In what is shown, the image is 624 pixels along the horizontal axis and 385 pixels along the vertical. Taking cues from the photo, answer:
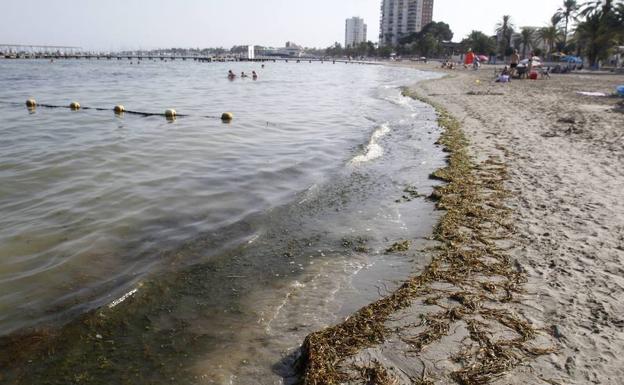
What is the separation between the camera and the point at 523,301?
16.7 ft

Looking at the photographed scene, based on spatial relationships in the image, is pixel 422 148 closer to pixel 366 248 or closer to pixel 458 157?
pixel 458 157

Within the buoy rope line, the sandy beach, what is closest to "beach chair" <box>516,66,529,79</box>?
the buoy rope line

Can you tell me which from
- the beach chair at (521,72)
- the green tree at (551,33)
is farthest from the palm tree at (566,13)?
the beach chair at (521,72)

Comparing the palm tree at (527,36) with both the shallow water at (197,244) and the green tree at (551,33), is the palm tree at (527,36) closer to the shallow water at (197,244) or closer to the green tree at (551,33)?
the green tree at (551,33)

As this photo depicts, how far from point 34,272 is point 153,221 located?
2.37 metres

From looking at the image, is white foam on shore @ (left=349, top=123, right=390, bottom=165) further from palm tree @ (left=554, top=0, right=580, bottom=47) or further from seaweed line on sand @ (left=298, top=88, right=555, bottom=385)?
palm tree @ (left=554, top=0, right=580, bottom=47)

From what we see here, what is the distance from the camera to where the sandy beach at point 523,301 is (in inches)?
160

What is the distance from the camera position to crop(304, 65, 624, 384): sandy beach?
4062 millimetres

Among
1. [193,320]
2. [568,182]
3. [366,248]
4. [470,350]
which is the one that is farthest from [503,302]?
[568,182]

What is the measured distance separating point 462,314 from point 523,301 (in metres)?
0.82

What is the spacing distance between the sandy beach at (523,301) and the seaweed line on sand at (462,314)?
0.02 m

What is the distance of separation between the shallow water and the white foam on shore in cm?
13

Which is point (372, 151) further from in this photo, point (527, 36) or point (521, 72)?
point (527, 36)

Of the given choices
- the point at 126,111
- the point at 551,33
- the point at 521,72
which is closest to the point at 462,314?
the point at 126,111
